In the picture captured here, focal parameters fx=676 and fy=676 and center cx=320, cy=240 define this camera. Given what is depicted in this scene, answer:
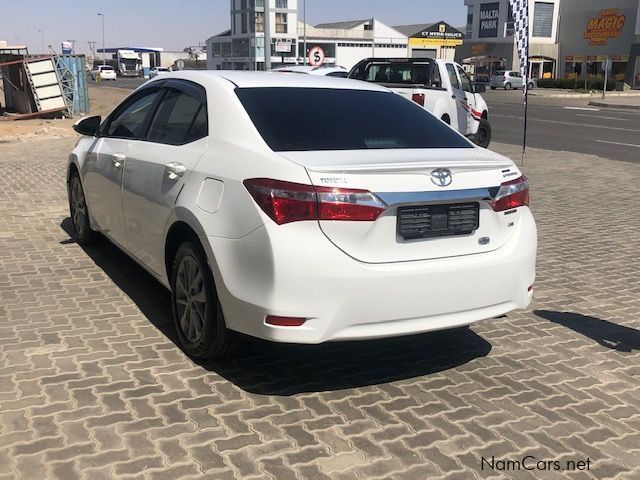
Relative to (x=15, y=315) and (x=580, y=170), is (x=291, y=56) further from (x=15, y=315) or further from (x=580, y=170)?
(x=15, y=315)

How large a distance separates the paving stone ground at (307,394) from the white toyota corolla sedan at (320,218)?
41 cm

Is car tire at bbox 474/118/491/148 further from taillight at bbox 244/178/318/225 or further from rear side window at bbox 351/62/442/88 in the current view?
taillight at bbox 244/178/318/225

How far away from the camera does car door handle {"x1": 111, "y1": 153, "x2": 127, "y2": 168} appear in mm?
4754

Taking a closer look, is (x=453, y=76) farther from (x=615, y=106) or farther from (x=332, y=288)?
(x=615, y=106)

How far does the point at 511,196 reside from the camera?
3621 millimetres

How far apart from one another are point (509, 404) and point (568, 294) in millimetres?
2129

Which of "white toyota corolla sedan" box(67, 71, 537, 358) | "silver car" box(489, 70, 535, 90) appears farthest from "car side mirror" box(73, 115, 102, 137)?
"silver car" box(489, 70, 535, 90)

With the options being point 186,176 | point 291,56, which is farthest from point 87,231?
point 291,56

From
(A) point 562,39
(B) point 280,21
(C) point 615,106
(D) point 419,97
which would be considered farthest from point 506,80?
(D) point 419,97

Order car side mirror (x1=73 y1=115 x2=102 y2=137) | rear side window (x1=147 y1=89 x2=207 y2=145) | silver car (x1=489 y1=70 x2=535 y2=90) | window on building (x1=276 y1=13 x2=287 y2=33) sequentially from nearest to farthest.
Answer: rear side window (x1=147 y1=89 x2=207 y2=145) < car side mirror (x1=73 y1=115 x2=102 y2=137) < silver car (x1=489 y1=70 x2=535 y2=90) < window on building (x1=276 y1=13 x2=287 y2=33)

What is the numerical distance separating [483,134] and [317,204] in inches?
537

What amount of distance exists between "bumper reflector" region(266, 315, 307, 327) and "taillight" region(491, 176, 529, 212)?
1191 mm

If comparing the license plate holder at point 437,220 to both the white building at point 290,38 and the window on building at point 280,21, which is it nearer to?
the white building at point 290,38

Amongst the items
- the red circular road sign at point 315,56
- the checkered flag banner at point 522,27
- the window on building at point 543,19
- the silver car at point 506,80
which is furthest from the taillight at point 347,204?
the window on building at point 543,19
